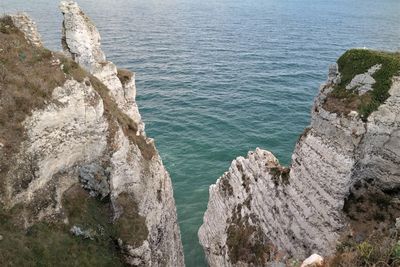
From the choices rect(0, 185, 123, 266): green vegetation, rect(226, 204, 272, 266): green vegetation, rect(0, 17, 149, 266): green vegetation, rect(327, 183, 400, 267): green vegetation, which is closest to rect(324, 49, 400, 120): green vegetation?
rect(327, 183, 400, 267): green vegetation

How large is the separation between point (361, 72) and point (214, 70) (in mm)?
54786

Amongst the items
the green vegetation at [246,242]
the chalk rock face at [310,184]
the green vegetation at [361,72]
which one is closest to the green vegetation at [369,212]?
the chalk rock face at [310,184]

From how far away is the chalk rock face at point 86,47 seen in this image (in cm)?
3083

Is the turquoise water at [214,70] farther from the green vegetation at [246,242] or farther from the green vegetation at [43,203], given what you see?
the green vegetation at [43,203]

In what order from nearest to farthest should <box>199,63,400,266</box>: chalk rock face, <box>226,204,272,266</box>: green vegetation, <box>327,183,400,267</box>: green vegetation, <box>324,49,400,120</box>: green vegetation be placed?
<box>324,49,400,120</box>: green vegetation, <box>199,63,400,266</box>: chalk rock face, <box>327,183,400,267</box>: green vegetation, <box>226,204,272,266</box>: green vegetation

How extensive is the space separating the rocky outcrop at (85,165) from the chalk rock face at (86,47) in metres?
5.45

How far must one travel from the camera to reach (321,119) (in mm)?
23562

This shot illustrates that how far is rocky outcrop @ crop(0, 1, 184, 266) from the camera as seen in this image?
67.4ft

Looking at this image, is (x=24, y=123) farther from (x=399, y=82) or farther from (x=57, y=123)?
(x=399, y=82)

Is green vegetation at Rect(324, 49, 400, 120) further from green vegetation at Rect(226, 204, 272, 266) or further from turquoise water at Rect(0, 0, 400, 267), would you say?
turquoise water at Rect(0, 0, 400, 267)

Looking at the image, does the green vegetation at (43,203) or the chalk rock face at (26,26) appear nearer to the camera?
the green vegetation at (43,203)

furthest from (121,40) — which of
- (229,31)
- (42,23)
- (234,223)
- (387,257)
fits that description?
(387,257)

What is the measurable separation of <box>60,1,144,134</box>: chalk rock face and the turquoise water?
15942mm

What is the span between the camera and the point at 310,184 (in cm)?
2422
